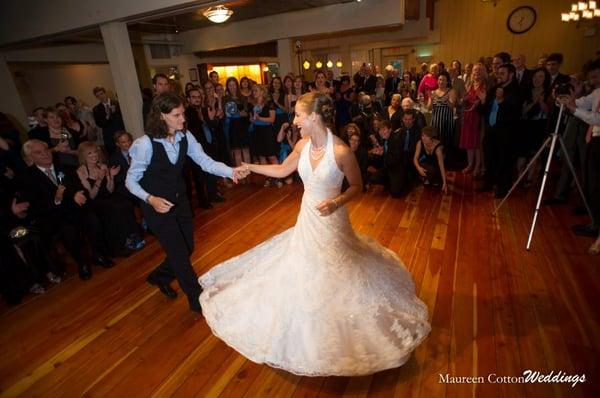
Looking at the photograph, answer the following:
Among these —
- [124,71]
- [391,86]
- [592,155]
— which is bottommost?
[592,155]

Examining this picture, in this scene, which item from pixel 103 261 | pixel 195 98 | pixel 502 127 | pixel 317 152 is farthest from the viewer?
pixel 195 98

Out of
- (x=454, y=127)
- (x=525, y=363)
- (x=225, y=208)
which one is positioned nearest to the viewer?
(x=525, y=363)

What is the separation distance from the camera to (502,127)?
4.46 metres

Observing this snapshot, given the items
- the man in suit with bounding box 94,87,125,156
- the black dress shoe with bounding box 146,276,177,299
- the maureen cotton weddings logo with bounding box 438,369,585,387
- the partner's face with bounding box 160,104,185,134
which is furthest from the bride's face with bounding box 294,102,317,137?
the man in suit with bounding box 94,87,125,156

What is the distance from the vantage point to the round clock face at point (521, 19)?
33.4 ft

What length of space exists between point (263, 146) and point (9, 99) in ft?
17.2

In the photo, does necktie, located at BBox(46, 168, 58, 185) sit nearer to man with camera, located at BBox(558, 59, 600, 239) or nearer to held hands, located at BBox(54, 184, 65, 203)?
held hands, located at BBox(54, 184, 65, 203)

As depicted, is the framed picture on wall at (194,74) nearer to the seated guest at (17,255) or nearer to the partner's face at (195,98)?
the partner's face at (195,98)

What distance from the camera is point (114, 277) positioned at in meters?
3.44

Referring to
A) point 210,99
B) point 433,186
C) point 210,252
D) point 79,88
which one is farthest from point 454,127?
point 79,88

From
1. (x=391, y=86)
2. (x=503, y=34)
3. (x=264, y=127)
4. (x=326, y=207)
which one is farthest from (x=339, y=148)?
A: (x=503, y=34)

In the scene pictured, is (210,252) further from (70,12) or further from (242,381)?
(70,12)

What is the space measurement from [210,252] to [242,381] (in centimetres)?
178

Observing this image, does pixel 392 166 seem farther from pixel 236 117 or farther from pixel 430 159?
pixel 236 117
